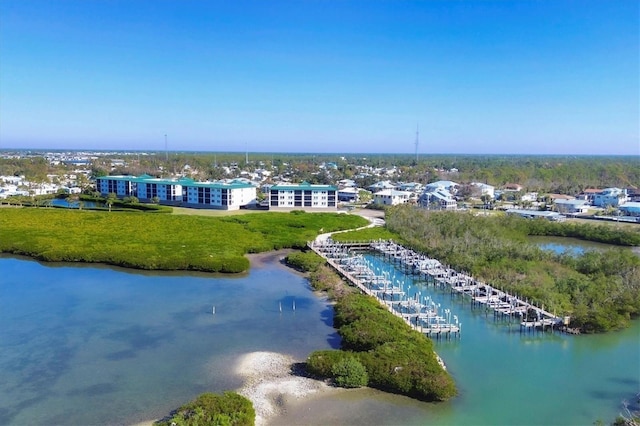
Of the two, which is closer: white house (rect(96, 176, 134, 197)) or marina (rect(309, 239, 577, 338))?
marina (rect(309, 239, 577, 338))

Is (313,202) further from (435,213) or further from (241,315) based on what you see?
(241,315)

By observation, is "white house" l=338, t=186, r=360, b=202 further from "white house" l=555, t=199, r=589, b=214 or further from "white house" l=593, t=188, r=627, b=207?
"white house" l=593, t=188, r=627, b=207

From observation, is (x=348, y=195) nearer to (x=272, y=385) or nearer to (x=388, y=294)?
(x=388, y=294)

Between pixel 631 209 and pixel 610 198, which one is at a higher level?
pixel 610 198

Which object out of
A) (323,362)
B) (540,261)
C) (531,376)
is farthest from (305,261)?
(531,376)

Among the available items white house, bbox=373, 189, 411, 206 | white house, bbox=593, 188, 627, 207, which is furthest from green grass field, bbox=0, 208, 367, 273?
white house, bbox=593, 188, 627, 207

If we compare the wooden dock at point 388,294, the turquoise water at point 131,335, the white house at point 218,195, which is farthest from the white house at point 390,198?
the turquoise water at point 131,335
